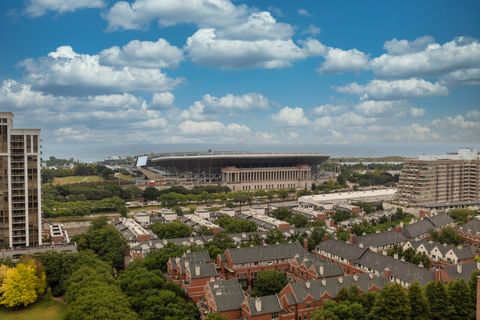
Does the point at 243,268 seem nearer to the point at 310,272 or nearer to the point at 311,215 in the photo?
the point at 310,272

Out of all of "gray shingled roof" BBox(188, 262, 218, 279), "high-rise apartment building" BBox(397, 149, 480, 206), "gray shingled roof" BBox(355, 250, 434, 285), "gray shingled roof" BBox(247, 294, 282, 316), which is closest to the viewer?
"gray shingled roof" BBox(247, 294, 282, 316)

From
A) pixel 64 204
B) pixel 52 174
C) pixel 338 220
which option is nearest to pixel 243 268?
pixel 338 220

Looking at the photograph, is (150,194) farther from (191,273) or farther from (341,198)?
(191,273)

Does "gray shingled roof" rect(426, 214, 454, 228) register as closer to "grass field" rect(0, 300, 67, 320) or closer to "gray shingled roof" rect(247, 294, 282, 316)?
"gray shingled roof" rect(247, 294, 282, 316)

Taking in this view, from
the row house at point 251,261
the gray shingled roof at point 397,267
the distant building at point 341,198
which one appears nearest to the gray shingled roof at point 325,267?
the row house at point 251,261

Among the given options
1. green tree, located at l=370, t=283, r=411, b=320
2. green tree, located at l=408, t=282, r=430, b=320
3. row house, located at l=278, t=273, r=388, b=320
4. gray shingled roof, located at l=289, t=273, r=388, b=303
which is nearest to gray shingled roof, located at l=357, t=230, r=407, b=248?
gray shingled roof, located at l=289, t=273, r=388, b=303

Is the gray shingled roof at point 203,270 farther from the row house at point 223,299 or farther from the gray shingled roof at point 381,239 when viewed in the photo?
the gray shingled roof at point 381,239
